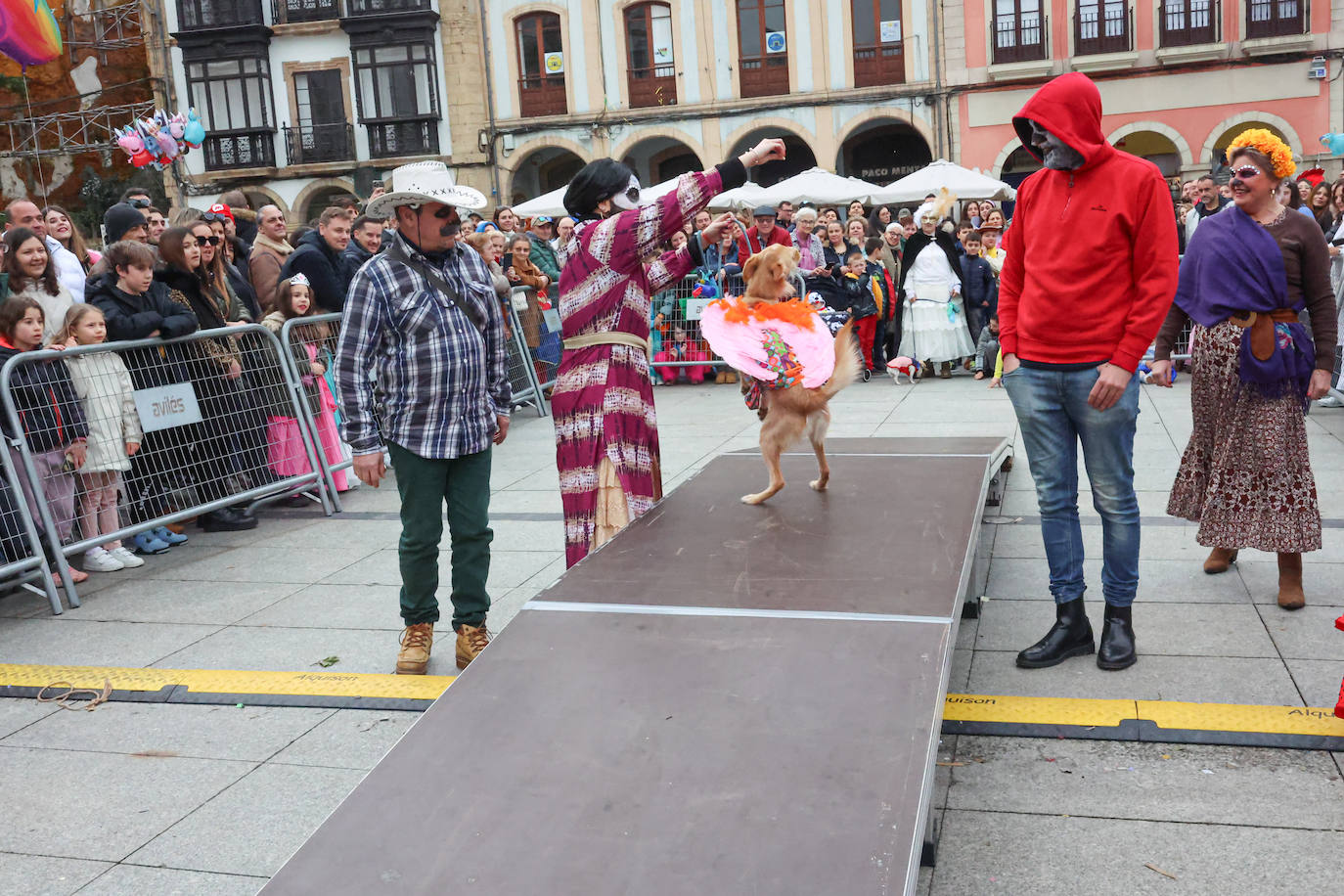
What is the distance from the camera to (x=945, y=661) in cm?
296

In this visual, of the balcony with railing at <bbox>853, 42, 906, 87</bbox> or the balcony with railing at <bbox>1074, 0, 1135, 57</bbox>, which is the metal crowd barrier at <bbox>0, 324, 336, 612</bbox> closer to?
the balcony with railing at <bbox>853, 42, 906, 87</bbox>

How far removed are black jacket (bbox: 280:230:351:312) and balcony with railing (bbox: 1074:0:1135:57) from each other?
22.2 m

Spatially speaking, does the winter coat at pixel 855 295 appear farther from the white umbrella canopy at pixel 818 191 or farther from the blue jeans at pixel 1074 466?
the blue jeans at pixel 1074 466

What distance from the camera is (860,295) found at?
1241cm

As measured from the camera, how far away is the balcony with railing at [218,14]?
30.4m

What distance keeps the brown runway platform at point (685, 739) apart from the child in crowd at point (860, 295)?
8435 millimetres

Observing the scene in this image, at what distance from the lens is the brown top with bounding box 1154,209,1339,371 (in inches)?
175

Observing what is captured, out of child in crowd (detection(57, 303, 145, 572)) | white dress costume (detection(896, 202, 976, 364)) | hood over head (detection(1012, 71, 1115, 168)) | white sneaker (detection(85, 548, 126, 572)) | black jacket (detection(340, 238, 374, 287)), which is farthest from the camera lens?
white dress costume (detection(896, 202, 976, 364))

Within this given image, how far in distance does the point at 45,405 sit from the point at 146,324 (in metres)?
0.77

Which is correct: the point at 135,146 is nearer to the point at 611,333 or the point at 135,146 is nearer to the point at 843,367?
the point at 611,333

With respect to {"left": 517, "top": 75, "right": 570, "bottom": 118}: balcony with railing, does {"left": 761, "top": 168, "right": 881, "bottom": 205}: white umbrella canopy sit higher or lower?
lower

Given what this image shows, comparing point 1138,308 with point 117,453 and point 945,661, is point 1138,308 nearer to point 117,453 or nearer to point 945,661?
point 945,661

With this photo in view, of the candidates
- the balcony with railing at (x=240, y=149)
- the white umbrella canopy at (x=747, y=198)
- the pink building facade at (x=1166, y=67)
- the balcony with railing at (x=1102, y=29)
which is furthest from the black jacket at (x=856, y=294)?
the balcony with railing at (x=240, y=149)

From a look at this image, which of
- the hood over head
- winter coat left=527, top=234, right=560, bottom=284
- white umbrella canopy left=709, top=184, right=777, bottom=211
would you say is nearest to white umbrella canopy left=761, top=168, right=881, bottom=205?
white umbrella canopy left=709, top=184, right=777, bottom=211
